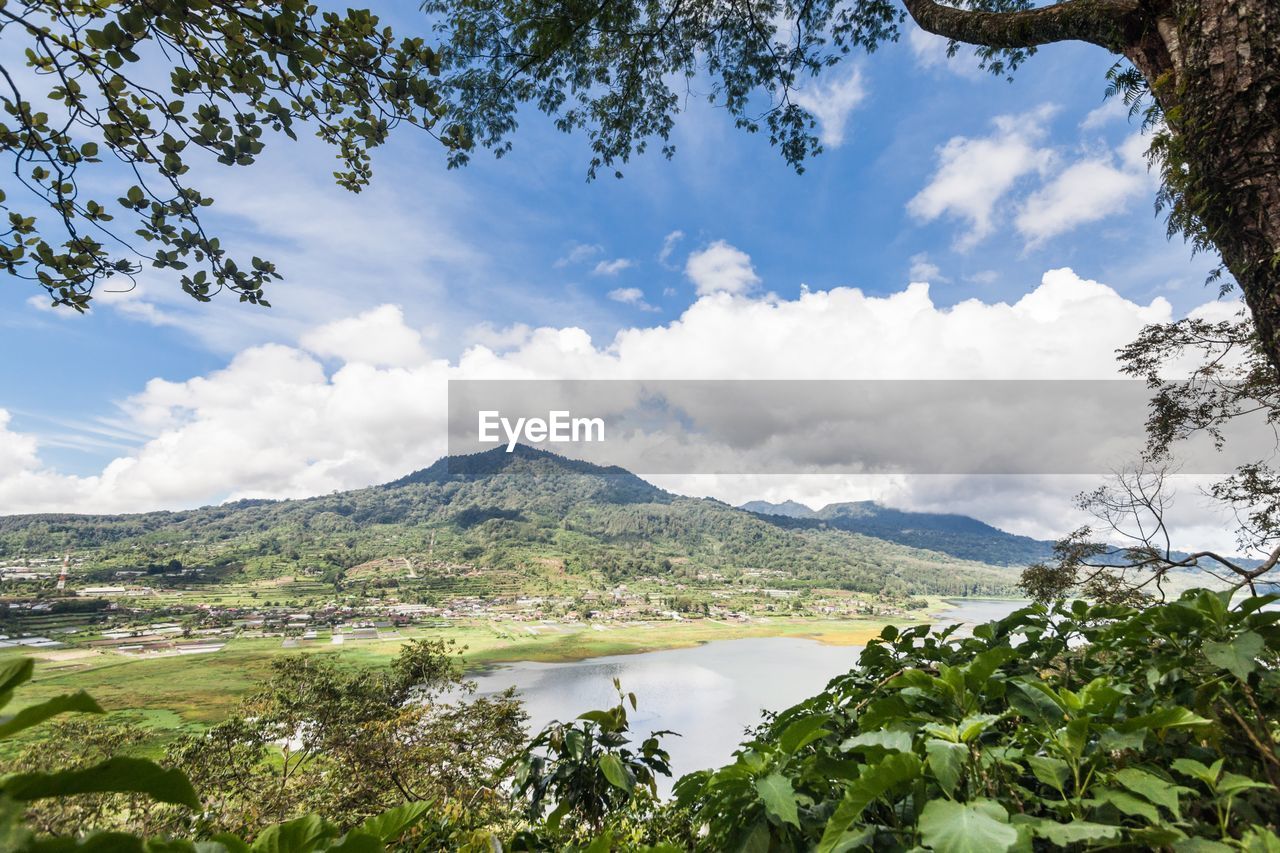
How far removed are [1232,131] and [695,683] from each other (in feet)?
105

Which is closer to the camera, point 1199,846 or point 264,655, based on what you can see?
point 1199,846

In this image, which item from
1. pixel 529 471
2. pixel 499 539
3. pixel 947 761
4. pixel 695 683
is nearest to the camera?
pixel 947 761

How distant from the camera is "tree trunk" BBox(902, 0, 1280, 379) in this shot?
4.38ft

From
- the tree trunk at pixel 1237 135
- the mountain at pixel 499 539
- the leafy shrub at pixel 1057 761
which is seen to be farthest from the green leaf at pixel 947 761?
the mountain at pixel 499 539

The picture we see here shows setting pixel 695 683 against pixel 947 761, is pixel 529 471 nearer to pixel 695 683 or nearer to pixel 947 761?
pixel 695 683

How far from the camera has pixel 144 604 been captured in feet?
95.7

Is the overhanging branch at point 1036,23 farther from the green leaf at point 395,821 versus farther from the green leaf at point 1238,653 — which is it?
the green leaf at point 395,821

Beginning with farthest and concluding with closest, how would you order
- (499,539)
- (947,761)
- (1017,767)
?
(499,539)
(1017,767)
(947,761)

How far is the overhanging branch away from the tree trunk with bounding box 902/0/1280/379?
0.47 feet

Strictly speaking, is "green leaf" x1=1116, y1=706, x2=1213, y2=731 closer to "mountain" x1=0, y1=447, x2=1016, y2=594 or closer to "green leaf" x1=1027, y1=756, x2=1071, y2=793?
"green leaf" x1=1027, y1=756, x2=1071, y2=793

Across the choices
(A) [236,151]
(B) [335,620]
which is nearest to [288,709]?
(A) [236,151]

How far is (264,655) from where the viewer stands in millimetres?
21844

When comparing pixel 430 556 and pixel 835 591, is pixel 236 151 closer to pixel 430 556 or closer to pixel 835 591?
pixel 835 591

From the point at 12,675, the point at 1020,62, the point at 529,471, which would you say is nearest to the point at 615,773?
the point at 12,675
